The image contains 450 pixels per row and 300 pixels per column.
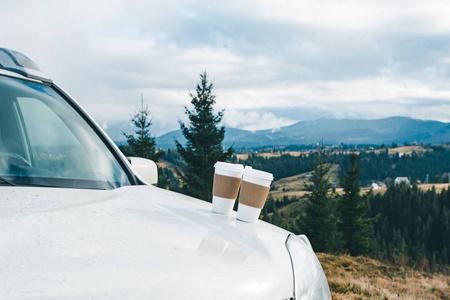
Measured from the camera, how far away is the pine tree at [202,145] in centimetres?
2912

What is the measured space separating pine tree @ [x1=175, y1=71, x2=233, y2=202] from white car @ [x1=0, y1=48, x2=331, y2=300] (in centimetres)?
2608

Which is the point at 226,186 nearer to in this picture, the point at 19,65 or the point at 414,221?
the point at 19,65

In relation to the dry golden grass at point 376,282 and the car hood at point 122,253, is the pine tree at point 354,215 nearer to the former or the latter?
the dry golden grass at point 376,282

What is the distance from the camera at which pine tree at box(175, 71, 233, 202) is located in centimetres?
2912

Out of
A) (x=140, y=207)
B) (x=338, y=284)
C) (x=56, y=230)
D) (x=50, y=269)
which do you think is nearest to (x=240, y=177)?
(x=140, y=207)

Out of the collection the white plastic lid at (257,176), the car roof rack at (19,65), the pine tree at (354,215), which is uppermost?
the car roof rack at (19,65)

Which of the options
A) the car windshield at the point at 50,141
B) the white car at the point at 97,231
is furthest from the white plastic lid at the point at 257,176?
the car windshield at the point at 50,141

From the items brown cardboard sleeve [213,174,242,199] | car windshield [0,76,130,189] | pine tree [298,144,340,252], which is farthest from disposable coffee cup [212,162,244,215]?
pine tree [298,144,340,252]

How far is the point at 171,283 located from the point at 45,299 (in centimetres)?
30

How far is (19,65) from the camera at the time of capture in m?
2.11

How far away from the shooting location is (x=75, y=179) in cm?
184

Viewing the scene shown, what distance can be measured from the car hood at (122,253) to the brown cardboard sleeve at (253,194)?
239mm

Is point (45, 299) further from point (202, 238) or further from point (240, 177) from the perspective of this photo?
point (240, 177)

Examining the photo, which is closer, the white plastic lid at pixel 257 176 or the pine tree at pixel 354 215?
the white plastic lid at pixel 257 176
